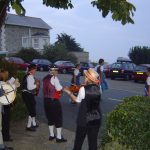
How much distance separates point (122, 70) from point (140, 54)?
26.8m

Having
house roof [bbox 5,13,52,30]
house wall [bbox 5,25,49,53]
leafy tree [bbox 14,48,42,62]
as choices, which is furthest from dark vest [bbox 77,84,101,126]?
house wall [bbox 5,25,49,53]

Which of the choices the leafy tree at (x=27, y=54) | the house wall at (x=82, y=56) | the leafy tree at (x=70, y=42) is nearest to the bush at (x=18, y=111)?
the leafy tree at (x=27, y=54)

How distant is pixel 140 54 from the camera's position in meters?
67.3

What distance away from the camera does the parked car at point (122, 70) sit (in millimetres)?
41188

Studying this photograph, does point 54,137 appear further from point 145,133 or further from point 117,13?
point 145,133

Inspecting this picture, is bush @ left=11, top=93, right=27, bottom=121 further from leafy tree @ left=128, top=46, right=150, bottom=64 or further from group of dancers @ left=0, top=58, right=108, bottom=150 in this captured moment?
leafy tree @ left=128, top=46, right=150, bottom=64

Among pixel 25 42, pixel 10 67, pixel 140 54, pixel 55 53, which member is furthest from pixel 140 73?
pixel 25 42

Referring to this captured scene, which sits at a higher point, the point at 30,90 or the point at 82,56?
the point at 30,90

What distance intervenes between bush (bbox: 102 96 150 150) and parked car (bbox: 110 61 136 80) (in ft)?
109

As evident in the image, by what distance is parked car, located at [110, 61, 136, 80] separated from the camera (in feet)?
135

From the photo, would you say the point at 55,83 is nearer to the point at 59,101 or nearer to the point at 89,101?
the point at 59,101

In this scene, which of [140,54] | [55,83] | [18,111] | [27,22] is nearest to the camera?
[55,83]

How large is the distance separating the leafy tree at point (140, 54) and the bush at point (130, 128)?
59.5 m

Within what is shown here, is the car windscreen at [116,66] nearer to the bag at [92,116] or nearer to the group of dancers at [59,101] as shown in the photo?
the group of dancers at [59,101]
